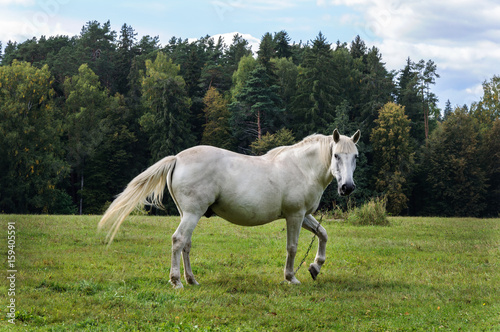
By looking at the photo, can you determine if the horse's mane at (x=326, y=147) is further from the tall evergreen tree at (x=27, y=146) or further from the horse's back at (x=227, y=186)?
the tall evergreen tree at (x=27, y=146)

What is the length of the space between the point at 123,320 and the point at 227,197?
9.55 ft

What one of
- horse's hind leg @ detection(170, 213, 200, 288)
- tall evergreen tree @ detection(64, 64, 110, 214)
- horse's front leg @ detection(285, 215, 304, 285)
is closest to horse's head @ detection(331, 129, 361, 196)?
horse's front leg @ detection(285, 215, 304, 285)

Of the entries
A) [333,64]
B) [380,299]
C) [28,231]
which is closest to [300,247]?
[380,299]

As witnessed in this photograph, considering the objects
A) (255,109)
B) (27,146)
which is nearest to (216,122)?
(255,109)

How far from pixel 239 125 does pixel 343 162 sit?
5499 centimetres

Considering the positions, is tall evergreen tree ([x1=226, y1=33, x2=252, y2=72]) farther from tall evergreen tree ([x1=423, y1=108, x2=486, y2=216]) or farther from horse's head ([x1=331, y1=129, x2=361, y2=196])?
horse's head ([x1=331, y1=129, x2=361, y2=196])

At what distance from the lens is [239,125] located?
6316 centimetres

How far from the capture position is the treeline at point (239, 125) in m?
53.5

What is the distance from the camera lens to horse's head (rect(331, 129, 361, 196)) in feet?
27.4

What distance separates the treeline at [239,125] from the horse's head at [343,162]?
1602 inches

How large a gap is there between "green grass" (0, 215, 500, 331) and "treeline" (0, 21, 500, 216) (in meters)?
37.1

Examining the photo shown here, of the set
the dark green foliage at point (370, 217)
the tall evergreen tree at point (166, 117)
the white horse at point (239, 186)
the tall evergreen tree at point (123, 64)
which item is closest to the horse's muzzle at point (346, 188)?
the white horse at point (239, 186)

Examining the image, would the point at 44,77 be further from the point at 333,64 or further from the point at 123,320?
the point at 123,320

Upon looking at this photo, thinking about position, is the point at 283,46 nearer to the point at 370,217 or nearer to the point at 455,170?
the point at 455,170
